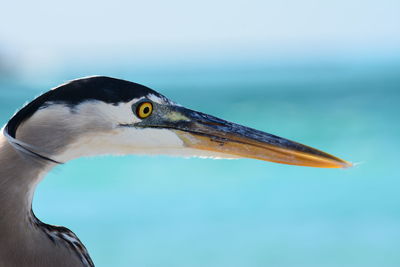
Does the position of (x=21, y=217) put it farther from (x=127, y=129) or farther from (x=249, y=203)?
(x=249, y=203)

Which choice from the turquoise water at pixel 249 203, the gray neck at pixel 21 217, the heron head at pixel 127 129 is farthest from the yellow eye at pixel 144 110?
→ the turquoise water at pixel 249 203

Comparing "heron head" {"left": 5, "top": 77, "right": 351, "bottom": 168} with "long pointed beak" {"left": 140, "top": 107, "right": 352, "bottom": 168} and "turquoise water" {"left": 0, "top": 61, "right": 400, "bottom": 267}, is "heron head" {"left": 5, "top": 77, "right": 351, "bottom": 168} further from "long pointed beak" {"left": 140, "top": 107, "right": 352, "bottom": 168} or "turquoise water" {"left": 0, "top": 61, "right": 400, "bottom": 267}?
"turquoise water" {"left": 0, "top": 61, "right": 400, "bottom": 267}

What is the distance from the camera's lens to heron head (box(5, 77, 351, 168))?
1.58 m

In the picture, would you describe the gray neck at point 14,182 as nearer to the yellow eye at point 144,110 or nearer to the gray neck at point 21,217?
the gray neck at point 21,217

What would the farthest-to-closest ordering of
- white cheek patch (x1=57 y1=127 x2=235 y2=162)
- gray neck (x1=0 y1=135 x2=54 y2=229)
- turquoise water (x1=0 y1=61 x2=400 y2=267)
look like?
turquoise water (x1=0 y1=61 x2=400 y2=267), white cheek patch (x1=57 y1=127 x2=235 y2=162), gray neck (x1=0 y1=135 x2=54 y2=229)

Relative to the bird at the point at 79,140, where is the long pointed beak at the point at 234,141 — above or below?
above

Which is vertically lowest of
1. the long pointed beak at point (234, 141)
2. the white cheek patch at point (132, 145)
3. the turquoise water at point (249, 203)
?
the white cheek patch at point (132, 145)

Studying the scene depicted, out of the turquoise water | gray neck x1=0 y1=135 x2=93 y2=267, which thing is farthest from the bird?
the turquoise water

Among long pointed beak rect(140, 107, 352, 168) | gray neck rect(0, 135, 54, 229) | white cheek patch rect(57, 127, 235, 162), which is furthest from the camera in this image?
long pointed beak rect(140, 107, 352, 168)

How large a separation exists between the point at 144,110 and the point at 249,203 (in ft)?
21.5

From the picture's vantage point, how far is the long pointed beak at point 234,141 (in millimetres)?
1855

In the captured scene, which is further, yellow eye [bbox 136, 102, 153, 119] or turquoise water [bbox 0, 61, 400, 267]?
turquoise water [bbox 0, 61, 400, 267]

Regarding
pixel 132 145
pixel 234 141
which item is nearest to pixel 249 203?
pixel 234 141

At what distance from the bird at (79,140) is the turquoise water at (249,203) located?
4.08 meters
